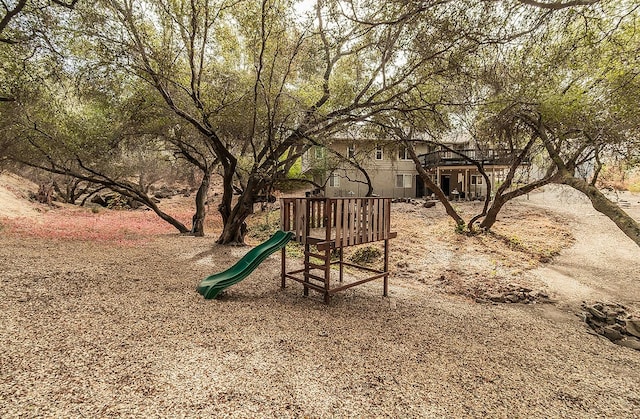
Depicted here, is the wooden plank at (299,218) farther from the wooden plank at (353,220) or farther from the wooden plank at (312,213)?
the wooden plank at (353,220)

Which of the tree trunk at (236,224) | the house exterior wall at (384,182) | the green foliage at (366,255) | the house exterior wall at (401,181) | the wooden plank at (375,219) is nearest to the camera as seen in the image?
the wooden plank at (375,219)

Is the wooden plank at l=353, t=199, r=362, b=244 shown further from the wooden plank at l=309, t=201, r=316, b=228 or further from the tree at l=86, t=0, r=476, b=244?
the tree at l=86, t=0, r=476, b=244

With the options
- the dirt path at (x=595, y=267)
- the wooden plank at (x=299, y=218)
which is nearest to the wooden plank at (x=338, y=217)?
the wooden plank at (x=299, y=218)

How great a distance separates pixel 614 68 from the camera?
20.9 feet

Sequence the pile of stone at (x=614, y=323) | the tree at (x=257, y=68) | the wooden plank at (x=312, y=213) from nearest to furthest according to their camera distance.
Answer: the pile of stone at (x=614, y=323) → the wooden plank at (x=312, y=213) → the tree at (x=257, y=68)

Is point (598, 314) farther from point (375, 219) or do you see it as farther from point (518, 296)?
point (375, 219)

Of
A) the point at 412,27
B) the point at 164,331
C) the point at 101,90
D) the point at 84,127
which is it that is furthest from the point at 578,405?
the point at 84,127

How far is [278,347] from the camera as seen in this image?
3.43 m

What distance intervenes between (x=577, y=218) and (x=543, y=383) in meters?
15.3

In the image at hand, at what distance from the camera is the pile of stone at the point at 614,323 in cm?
494

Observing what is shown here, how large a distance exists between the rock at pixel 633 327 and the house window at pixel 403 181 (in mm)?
19620

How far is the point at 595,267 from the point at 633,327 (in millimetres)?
5134

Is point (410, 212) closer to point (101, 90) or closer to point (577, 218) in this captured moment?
point (577, 218)

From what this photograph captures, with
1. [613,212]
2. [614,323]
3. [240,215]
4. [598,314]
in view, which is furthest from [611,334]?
[240,215]
